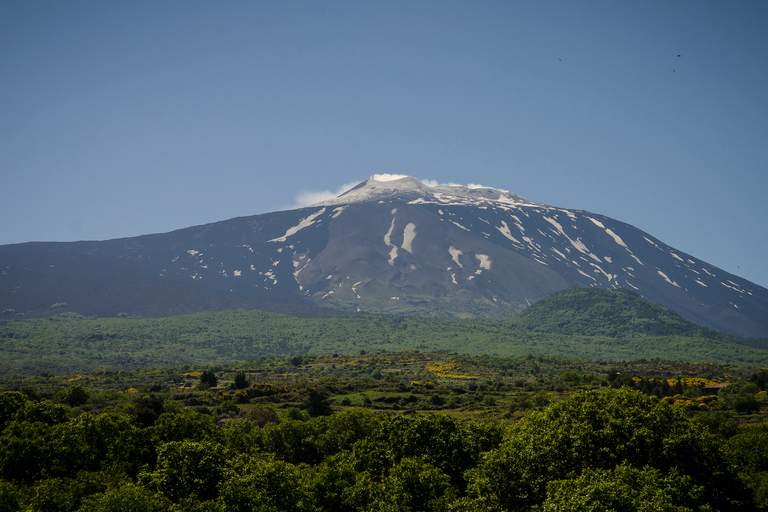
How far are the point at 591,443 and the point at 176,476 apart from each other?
2817 centimetres

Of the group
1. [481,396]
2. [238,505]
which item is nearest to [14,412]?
[238,505]

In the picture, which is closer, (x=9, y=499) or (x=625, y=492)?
(x=625, y=492)

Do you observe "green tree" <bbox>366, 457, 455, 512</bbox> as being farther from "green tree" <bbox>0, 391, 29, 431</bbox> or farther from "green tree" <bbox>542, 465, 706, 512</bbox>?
"green tree" <bbox>0, 391, 29, 431</bbox>

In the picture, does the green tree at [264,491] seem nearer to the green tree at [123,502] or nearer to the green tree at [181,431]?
the green tree at [123,502]

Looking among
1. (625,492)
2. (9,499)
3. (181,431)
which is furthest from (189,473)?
(625,492)

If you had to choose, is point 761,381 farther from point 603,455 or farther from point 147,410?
point 147,410

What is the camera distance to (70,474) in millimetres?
47062

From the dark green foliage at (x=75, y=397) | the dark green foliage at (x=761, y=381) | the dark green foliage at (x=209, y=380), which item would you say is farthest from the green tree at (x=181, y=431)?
the dark green foliage at (x=761, y=381)

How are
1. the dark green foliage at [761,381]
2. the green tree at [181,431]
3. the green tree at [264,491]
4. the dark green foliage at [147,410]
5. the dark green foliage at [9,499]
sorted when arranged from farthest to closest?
the dark green foliage at [761,381] < the dark green foliage at [147,410] < the green tree at [181,431] < the green tree at [264,491] < the dark green foliage at [9,499]

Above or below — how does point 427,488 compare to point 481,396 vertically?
above

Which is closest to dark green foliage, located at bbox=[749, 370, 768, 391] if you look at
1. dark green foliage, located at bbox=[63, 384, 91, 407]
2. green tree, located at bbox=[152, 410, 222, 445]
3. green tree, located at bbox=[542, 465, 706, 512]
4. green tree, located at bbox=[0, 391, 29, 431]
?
green tree, located at bbox=[542, 465, 706, 512]

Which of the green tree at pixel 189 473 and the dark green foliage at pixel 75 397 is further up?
the green tree at pixel 189 473

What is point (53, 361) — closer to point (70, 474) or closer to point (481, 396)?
point (481, 396)

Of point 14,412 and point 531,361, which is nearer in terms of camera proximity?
point 14,412
